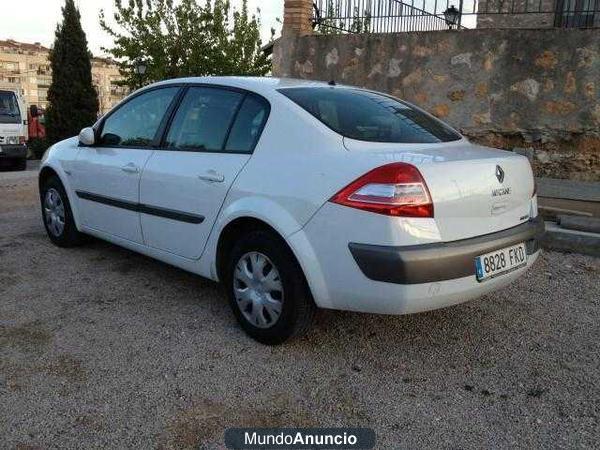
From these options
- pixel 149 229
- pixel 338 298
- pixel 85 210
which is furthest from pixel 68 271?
pixel 338 298

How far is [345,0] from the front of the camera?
8219 mm

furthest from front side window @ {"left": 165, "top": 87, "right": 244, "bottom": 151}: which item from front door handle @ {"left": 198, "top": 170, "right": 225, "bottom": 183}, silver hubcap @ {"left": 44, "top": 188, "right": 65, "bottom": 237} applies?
silver hubcap @ {"left": 44, "top": 188, "right": 65, "bottom": 237}

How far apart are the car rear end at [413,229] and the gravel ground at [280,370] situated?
1.38 feet

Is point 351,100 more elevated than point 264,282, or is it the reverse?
point 351,100

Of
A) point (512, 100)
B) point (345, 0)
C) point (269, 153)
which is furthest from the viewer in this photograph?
point (345, 0)

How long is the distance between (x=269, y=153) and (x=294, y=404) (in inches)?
50.2

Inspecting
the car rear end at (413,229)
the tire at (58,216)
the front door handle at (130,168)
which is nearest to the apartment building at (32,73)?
the tire at (58,216)

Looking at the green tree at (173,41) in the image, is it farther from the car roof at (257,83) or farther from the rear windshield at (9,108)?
the car roof at (257,83)

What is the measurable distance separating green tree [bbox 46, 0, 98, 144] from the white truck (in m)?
5.32

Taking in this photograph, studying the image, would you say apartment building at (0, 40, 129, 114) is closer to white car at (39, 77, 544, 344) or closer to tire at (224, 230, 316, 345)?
white car at (39, 77, 544, 344)

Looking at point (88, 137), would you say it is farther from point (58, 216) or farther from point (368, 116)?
point (368, 116)

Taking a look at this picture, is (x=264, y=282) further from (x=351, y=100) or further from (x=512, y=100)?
(x=512, y=100)

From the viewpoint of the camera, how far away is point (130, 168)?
12.4 ft

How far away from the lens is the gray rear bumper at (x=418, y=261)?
247 centimetres
